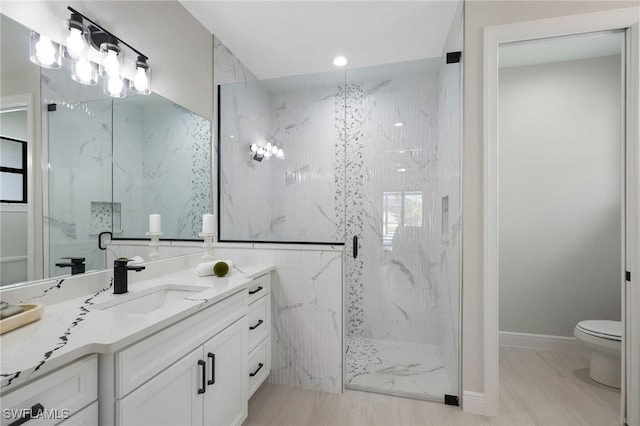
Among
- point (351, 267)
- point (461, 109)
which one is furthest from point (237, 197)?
point (461, 109)

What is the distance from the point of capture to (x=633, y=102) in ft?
5.56

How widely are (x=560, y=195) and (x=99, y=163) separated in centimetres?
348

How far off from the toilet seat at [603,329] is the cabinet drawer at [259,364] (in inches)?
91.9

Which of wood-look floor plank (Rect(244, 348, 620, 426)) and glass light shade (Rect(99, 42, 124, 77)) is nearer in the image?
glass light shade (Rect(99, 42, 124, 77))

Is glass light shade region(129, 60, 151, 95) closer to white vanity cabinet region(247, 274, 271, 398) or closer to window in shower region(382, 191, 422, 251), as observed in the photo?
white vanity cabinet region(247, 274, 271, 398)

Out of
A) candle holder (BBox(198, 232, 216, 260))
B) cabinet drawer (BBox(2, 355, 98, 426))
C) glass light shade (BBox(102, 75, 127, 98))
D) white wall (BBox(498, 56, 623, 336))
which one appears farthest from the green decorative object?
white wall (BBox(498, 56, 623, 336))

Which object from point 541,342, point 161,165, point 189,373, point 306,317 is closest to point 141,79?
point 161,165

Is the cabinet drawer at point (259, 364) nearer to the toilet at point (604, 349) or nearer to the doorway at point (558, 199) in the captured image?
the doorway at point (558, 199)

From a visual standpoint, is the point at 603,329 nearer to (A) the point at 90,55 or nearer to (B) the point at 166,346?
(B) the point at 166,346

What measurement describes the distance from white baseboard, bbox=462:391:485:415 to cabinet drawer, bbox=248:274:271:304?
1.44 meters

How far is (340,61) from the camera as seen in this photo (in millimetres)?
2600

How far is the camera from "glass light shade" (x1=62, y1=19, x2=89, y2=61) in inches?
53.2

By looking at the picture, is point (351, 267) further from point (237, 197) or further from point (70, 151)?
point (70, 151)

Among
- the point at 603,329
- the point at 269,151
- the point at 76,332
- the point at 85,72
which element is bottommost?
the point at 603,329
